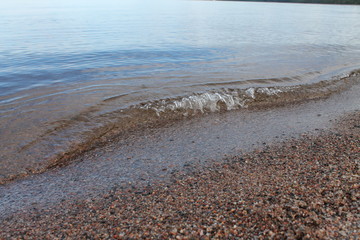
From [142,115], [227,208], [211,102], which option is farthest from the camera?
[211,102]

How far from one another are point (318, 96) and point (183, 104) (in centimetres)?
449

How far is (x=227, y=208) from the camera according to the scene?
360 centimetres

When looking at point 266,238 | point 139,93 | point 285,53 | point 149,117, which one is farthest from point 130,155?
point 285,53

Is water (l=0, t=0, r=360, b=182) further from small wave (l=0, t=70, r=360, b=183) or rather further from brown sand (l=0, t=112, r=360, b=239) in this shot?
brown sand (l=0, t=112, r=360, b=239)

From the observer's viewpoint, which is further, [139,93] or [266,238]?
[139,93]

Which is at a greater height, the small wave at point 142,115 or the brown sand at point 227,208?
the brown sand at point 227,208

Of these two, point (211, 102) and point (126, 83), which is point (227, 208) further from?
point (126, 83)

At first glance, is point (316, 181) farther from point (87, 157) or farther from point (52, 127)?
point (52, 127)

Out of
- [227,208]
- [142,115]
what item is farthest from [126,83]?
[227,208]

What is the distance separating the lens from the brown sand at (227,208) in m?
3.22

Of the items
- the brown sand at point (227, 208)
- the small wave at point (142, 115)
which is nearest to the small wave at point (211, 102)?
the small wave at point (142, 115)

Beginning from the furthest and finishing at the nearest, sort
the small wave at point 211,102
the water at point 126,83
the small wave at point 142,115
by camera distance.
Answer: the small wave at point 211,102 < the water at point 126,83 < the small wave at point 142,115

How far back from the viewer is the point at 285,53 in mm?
16812

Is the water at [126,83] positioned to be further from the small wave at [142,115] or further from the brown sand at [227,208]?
the brown sand at [227,208]
